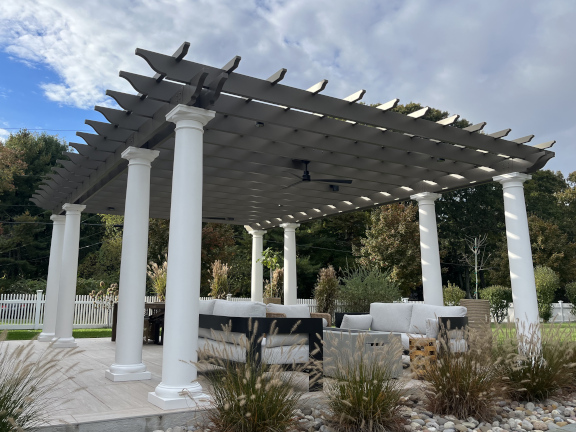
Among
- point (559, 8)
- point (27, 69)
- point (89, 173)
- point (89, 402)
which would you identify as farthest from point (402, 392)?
point (27, 69)

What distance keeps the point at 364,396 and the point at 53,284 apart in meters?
8.61

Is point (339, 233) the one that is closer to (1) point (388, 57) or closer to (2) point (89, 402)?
(1) point (388, 57)

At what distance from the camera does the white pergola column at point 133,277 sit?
552 centimetres

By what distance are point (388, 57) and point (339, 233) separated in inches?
529

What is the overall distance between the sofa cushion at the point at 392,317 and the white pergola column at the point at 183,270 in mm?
4079

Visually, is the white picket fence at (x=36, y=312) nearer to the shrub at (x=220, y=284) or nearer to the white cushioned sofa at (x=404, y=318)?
the shrub at (x=220, y=284)

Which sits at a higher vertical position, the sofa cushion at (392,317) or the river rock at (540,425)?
the sofa cushion at (392,317)

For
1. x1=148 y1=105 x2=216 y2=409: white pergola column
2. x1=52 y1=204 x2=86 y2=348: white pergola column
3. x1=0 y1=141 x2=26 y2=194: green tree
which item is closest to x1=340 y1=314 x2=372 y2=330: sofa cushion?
x1=148 y1=105 x2=216 y2=409: white pergola column

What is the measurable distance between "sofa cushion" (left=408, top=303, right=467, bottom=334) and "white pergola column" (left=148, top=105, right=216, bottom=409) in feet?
12.3

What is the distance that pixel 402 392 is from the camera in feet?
12.0

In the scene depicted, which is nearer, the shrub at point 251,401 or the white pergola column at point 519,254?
the shrub at point 251,401

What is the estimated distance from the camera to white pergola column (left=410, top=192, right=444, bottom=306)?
8.59m

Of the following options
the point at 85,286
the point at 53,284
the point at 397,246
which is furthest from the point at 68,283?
the point at 397,246

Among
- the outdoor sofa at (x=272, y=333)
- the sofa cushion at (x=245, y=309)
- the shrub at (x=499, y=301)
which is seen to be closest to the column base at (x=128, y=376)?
the outdoor sofa at (x=272, y=333)
